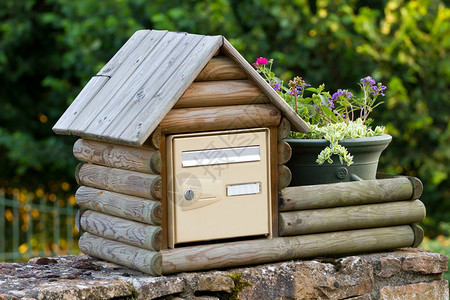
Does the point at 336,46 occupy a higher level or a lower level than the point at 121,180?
higher

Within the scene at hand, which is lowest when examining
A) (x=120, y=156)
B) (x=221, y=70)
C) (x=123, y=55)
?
(x=120, y=156)

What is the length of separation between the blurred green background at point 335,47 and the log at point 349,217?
10.2 ft

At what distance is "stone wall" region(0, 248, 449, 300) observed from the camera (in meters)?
3.01

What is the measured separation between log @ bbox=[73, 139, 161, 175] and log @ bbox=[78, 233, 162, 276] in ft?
1.12

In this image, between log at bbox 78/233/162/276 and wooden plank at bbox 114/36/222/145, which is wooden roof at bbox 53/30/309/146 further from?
log at bbox 78/233/162/276

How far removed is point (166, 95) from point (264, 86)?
445mm

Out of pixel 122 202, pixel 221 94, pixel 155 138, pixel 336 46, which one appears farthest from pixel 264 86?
pixel 336 46

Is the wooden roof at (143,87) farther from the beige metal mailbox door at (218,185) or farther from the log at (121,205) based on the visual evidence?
the log at (121,205)

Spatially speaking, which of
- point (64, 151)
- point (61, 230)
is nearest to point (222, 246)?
point (64, 151)

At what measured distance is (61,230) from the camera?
32.7ft

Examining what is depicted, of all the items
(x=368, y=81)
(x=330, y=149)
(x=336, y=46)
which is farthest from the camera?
(x=336, y=46)

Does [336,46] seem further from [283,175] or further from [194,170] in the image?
[194,170]

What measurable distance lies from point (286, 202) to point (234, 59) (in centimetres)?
69

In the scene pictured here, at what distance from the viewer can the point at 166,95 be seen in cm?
304
